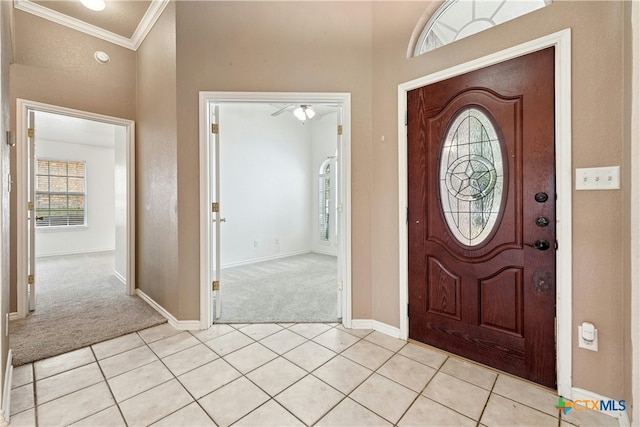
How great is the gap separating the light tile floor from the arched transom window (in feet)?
7.60

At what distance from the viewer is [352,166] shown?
7.77 ft

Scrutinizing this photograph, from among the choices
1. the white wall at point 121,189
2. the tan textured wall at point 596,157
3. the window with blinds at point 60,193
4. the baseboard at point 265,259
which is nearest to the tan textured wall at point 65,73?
the white wall at point 121,189

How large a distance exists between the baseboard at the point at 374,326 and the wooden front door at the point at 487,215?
17cm

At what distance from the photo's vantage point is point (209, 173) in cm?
239

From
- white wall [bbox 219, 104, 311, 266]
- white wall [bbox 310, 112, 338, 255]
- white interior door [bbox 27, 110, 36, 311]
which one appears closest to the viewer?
white interior door [bbox 27, 110, 36, 311]

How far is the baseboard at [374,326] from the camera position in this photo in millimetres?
2284

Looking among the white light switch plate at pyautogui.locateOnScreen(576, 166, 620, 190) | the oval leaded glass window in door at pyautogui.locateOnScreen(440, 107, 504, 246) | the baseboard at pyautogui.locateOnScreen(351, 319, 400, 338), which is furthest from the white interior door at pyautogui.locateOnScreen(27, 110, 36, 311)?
the white light switch plate at pyautogui.locateOnScreen(576, 166, 620, 190)

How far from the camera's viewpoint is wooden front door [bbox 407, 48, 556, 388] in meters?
1.61

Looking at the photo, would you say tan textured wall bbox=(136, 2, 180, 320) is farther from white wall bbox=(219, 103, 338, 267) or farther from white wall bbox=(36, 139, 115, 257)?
white wall bbox=(36, 139, 115, 257)

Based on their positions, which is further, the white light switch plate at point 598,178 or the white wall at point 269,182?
the white wall at point 269,182

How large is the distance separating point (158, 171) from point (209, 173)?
2.41ft

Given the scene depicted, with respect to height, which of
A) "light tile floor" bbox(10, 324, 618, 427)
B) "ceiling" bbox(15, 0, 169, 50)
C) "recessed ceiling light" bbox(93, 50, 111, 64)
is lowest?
"light tile floor" bbox(10, 324, 618, 427)

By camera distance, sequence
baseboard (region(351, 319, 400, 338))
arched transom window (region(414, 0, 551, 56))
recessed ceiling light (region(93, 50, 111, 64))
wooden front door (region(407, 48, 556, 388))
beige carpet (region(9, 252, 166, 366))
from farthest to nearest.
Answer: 1. recessed ceiling light (region(93, 50, 111, 64))
2. baseboard (region(351, 319, 400, 338))
3. beige carpet (region(9, 252, 166, 366))
4. arched transom window (region(414, 0, 551, 56))
5. wooden front door (region(407, 48, 556, 388))

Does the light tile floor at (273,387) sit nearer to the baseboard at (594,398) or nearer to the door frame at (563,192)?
the baseboard at (594,398)
